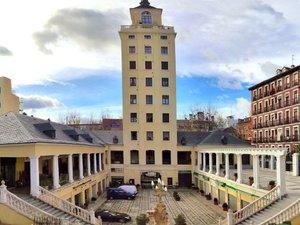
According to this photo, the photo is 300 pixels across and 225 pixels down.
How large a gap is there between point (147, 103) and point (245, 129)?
1911 inches

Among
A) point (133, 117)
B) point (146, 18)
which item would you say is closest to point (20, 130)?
point (133, 117)

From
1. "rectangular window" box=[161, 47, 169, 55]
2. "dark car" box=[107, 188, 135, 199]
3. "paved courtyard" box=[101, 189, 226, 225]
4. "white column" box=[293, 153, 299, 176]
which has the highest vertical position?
"rectangular window" box=[161, 47, 169, 55]

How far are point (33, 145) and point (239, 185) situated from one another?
60.1ft

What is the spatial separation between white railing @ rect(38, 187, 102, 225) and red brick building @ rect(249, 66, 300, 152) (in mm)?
38464

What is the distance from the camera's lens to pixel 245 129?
105188 millimetres

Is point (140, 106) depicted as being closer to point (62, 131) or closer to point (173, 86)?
point (173, 86)

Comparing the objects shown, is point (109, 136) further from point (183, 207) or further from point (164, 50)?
point (183, 207)

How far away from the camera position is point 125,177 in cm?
6406

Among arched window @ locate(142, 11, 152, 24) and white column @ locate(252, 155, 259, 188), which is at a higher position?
arched window @ locate(142, 11, 152, 24)

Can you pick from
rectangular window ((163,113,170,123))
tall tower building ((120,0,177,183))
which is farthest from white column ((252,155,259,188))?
rectangular window ((163,113,170,123))

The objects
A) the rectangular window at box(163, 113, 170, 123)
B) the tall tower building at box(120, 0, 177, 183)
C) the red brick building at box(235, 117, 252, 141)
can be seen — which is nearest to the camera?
the tall tower building at box(120, 0, 177, 183)

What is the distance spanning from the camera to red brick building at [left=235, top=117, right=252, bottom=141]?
332 feet

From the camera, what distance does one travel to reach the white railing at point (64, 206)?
96.2 ft

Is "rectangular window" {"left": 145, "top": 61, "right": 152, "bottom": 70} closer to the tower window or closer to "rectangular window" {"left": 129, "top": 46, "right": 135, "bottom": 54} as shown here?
the tower window
